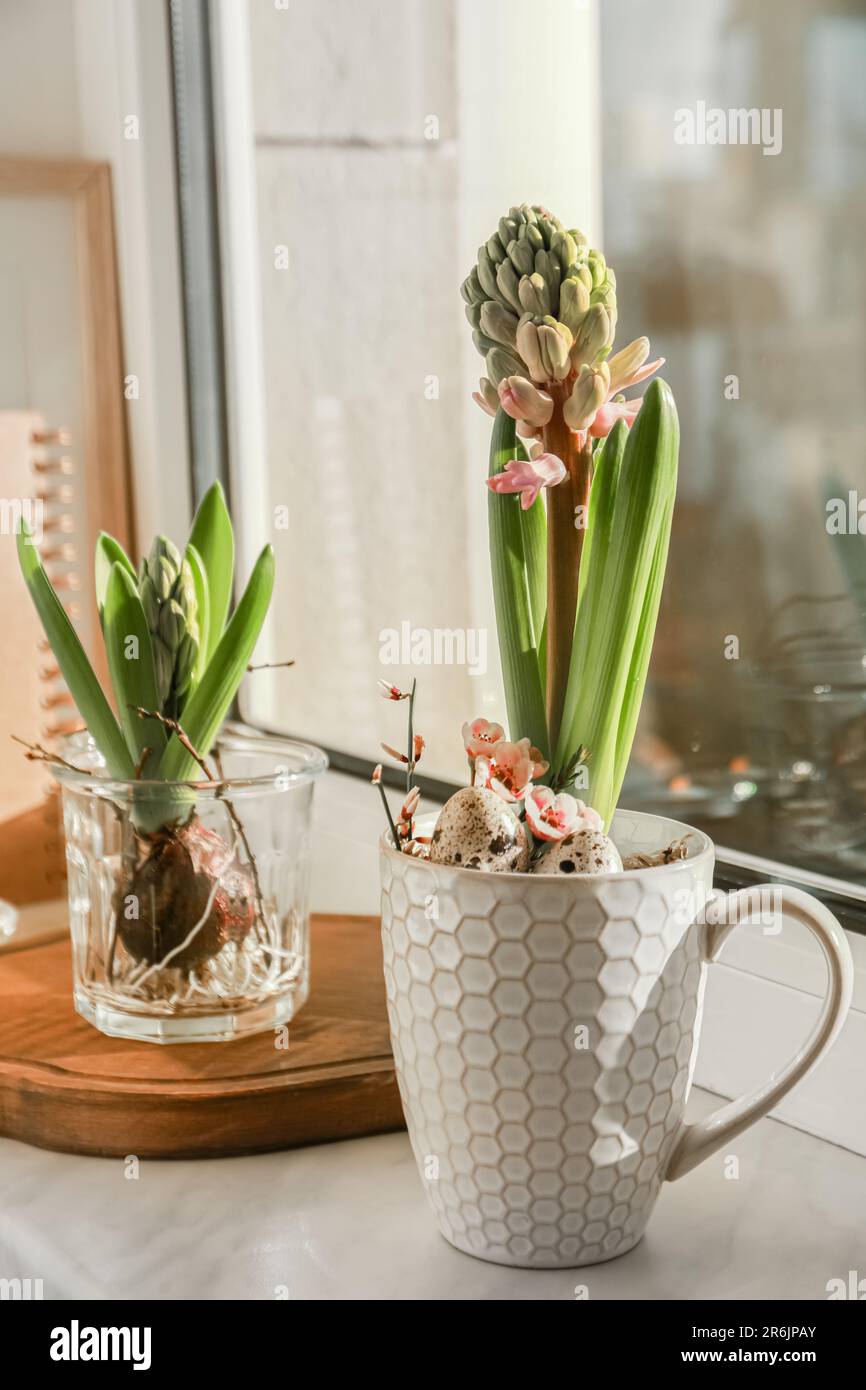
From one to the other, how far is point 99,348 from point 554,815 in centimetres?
76

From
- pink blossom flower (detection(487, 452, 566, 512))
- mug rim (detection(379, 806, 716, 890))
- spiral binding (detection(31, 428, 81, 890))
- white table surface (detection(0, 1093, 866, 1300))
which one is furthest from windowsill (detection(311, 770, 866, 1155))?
spiral binding (detection(31, 428, 81, 890))

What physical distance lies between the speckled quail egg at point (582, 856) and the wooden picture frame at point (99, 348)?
71cm

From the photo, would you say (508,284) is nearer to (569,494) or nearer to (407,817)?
(569,494)

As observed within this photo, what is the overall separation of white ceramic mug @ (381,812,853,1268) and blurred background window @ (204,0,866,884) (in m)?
0.16

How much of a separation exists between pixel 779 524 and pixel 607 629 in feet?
0.92

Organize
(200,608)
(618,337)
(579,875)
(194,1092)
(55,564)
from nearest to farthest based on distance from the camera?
(579,875)
(194,1092)
(200,608)
(618,337)
(55,564)

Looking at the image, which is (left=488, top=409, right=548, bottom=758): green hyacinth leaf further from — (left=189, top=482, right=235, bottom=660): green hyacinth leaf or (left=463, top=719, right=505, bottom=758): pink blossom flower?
(left=189, top=482, right=235, bottom=660): green hyacinth leaf

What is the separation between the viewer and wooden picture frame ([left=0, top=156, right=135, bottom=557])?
41.9 inches

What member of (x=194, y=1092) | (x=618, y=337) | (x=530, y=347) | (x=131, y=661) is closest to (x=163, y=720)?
(x=131, y=661)

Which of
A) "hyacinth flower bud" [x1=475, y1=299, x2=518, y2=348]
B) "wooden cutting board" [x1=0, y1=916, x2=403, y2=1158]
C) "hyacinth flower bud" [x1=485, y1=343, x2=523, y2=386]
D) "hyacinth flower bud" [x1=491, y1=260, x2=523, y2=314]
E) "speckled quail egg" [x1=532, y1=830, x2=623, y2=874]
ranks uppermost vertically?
"hyacinth flower bud" [x1=491, y1=260, x2=523, y2=314]

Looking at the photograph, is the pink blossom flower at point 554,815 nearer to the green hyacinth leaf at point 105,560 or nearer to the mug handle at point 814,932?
the mug handle at point 814,932

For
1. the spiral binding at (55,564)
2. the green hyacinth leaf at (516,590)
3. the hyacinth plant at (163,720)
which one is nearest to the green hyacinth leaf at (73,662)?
the hyacinth plant at (163,720)

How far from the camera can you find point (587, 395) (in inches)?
18.3
